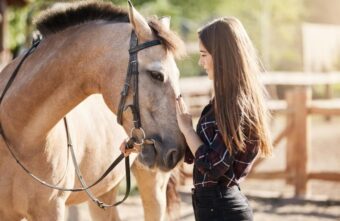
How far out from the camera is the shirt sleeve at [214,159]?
2842 millimetres

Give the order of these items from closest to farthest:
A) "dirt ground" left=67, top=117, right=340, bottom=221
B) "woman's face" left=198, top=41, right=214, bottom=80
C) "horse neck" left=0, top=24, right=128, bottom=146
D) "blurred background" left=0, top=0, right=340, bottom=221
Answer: "woman's face" left=198, top=41, right=214, bottom=80
"horse neck" left=0, top=24, right=128, bottom=146
"dirt ground" left=67, top=117, right=340, bottom=221
"blurred background" left=0, top=0, right=340, bottom=221

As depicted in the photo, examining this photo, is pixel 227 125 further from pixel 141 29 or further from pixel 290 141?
pixel 290 141

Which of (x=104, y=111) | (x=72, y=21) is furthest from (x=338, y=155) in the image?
(x=72, y=21)

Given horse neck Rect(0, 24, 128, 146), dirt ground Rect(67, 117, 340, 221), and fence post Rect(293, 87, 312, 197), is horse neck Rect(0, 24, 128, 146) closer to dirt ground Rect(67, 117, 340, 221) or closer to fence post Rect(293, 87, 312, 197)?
dirt ground Rect(67, 117, 340, 221)

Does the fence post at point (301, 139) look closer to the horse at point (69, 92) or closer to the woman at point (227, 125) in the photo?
the horse at point (69, 92)

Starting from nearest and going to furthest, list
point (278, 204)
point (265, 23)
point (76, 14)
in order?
point (76, 14) → point (278, 204) → point (265, 23)

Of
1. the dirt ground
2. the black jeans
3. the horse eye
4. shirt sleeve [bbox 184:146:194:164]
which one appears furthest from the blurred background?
the black jeans

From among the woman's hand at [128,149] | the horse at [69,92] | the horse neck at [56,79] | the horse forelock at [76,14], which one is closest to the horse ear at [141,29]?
the horse at [69,92]

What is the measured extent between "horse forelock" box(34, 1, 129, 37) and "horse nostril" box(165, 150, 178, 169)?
Result: 0.94 meters

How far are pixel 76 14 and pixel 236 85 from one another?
3.59ft

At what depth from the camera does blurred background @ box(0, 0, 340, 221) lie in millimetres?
7398

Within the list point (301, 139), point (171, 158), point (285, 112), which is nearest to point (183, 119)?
point (171, 158)

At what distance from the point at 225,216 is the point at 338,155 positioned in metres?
8.68

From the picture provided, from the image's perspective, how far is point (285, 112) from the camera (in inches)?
317
